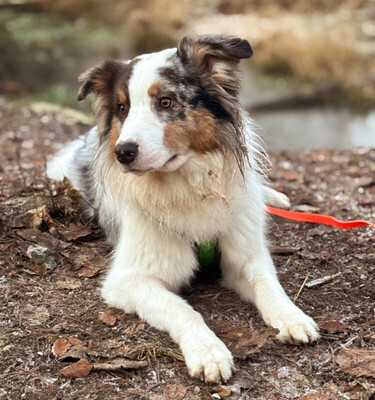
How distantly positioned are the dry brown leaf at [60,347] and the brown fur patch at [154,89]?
1.56 metres

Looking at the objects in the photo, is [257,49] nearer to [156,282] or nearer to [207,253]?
[207,253]

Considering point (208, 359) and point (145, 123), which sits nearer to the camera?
point (208, 359)

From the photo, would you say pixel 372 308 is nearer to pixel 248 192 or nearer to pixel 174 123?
pixel 248 192

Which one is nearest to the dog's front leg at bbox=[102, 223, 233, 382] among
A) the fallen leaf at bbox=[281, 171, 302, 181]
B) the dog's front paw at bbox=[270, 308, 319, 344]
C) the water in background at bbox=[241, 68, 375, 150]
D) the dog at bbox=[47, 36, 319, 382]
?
the dog at bbox=[47, 36, 319, 382]

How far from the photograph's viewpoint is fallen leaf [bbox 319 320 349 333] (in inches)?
135

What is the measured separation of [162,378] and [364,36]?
49.6 ft

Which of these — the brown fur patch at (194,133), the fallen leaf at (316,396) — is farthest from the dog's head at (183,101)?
the fallen leaf at (316,396)

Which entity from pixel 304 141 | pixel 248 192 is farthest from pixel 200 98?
pixel 304 141

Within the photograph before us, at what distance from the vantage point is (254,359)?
3195 millimetres

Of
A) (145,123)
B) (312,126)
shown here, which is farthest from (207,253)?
(312,126)

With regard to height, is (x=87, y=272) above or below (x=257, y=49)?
above

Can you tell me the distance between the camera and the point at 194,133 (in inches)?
138

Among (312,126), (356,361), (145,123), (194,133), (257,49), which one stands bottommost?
(312,126)

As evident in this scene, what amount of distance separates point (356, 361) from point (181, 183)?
1.48m
